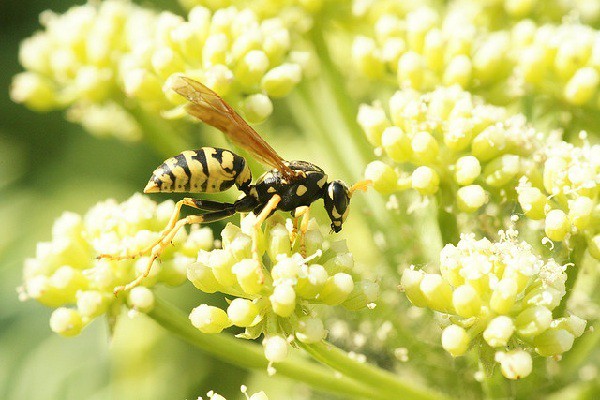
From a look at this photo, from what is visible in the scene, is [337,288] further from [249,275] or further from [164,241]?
[164,241]

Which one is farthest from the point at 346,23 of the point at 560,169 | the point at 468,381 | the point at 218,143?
the point at 468,381

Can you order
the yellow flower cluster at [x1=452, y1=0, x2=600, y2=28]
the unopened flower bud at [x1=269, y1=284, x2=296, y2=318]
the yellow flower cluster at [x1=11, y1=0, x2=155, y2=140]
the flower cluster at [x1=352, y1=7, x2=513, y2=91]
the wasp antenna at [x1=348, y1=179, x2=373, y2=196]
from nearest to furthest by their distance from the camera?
the unopened flower bud at [x1=269, y1=284, x2=296, y2=318] < the wasp antenna at [x1=348, y1=179, x2=373, y2=196] < the flower cluster at [x1=352, y1=7, x2=513, y2=91] < the yellow flower cluster at [x1=11, y1=0, x2=155, y2=140] < the yellow flower cluster at [x1=452, y1=0, x2=600, y2=28]

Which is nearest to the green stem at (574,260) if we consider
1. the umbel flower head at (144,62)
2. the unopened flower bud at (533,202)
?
the unopened flower bud at (533,202)

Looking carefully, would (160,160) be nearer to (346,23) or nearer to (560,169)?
(346,23)

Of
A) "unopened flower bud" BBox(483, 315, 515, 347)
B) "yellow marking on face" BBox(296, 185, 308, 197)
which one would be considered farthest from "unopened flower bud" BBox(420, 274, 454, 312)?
"yellow marking on face" BBox(296, 185, 308, 197)

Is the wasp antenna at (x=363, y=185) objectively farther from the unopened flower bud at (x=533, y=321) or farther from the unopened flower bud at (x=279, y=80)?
the unopened flower bud at (x=533, y=321)

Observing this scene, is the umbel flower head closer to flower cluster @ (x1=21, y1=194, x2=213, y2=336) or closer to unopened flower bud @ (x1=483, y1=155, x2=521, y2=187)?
flower cluster @ (x1=21, y1=194, x2=213, y2=336)

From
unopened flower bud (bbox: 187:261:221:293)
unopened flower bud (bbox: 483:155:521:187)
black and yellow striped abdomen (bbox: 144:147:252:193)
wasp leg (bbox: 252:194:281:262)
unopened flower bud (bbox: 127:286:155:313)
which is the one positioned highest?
unopened flower bud (bbox: 483:155:521:187)
